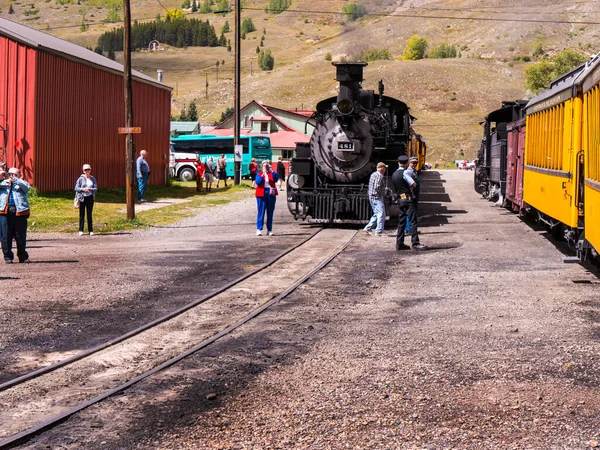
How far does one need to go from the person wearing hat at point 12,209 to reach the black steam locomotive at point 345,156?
8.17 m

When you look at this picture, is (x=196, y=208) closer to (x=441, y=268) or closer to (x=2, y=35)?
(x=2, y=35)

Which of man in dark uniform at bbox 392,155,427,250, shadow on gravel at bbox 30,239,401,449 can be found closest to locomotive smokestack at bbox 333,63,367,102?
man in dark uniform at bbox 392,155,427,250

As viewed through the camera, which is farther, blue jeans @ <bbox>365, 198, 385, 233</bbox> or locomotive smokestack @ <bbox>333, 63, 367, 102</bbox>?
locomotive smokestack @ <bbox>333, 63, 367, 102</bbox>

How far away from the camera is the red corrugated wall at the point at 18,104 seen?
90.1ft

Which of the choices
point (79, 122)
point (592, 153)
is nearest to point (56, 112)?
point (79, 122)

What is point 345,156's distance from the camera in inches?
854

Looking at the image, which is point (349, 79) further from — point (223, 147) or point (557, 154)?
point (223, 147)

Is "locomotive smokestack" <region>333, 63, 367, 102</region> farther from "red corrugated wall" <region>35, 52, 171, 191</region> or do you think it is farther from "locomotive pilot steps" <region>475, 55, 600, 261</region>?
"red corrugated wall" <region>35, 52, 171, 191</region>

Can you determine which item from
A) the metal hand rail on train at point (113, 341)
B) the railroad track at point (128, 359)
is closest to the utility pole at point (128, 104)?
the metal hand rail on train at point (113, 341)

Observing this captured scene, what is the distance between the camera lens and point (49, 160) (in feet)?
93.5

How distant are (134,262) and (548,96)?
27.7 ft

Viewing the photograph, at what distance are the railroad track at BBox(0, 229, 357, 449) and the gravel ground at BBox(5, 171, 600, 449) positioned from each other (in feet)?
0.61

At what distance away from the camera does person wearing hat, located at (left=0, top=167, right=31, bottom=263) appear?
50.2ft

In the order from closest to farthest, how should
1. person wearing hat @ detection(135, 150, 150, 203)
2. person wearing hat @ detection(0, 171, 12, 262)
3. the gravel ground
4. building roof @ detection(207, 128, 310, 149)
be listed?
1. the gravel ground
2. person wearing hat @ detection(0, 171, 12, 262)
3. person wearing hat @ detection(135, 150, 150, 203)
4. building roof @ detection(207, 128, 310, 149)
